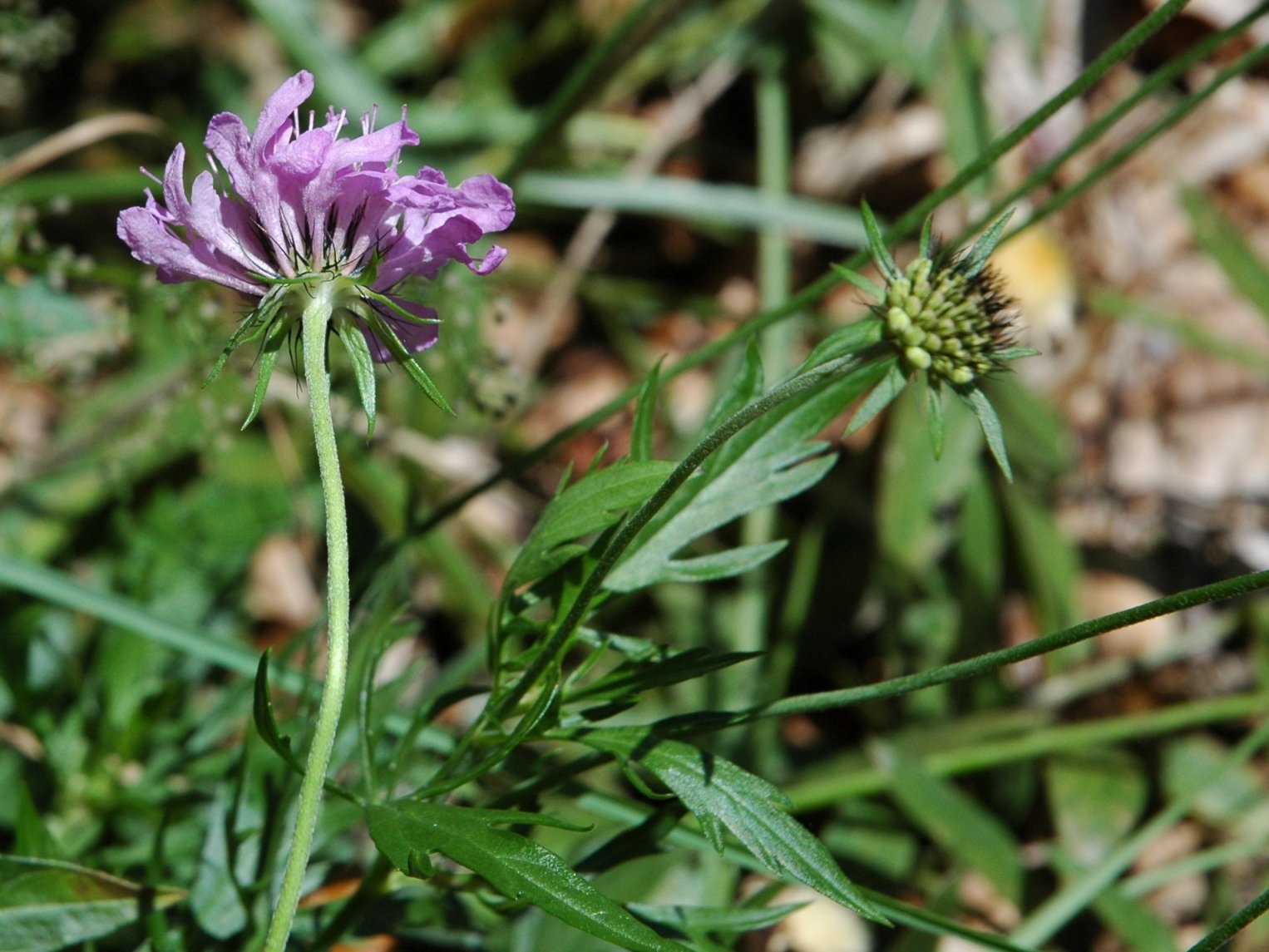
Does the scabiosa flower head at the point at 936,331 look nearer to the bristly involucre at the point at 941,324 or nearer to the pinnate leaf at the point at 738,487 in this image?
the bristly involucre at the point at 941,324

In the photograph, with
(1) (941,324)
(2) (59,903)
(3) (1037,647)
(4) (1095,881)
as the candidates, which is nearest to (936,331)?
(1) (941,324)

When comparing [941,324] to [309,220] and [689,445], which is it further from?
[689,445]

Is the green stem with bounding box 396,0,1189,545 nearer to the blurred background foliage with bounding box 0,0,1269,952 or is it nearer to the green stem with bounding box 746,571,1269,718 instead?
the blurred background foliage with bounding box 0,0,1269,952

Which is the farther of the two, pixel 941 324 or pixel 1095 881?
pixel 1095 881

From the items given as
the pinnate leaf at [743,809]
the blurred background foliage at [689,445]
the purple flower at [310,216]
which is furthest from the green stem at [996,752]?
the purple flower at [310,216]

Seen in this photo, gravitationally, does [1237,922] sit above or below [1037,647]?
below

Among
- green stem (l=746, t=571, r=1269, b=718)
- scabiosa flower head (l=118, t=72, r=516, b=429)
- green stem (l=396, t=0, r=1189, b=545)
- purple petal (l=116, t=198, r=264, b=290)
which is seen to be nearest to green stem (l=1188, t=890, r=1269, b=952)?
green stem (l=746, t=571, r=1269, b=718)

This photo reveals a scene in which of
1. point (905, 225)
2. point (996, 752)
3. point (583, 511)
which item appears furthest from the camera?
point (996, 752)
